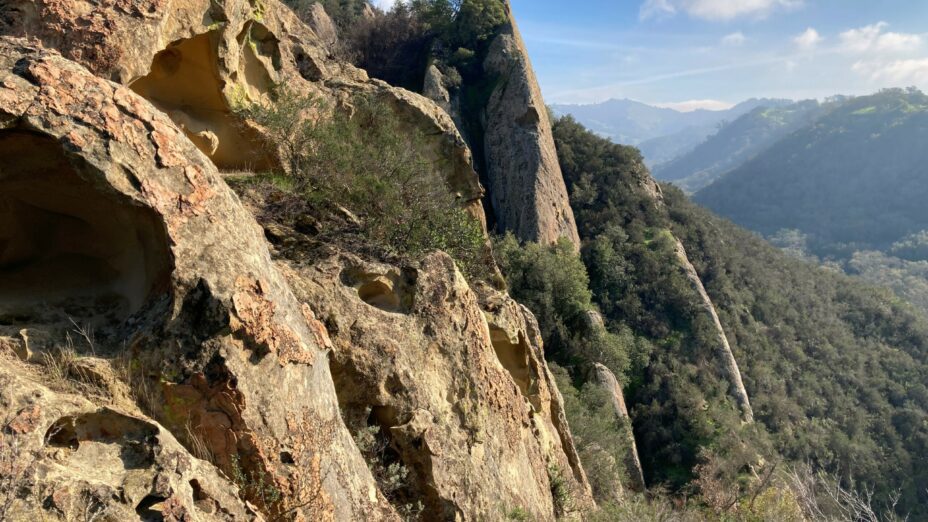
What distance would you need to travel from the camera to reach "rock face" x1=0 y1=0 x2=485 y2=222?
21.7 ft

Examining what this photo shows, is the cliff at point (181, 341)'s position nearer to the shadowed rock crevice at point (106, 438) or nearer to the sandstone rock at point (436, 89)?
the shadowed rock crevice at point (106, 438)

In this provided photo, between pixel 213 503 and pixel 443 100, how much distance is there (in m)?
29.6

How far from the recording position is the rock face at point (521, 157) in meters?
27.5

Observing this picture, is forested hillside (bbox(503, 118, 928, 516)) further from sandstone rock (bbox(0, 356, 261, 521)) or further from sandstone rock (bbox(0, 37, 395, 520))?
sandstone rock (bbox(0, 356, 261, 521))

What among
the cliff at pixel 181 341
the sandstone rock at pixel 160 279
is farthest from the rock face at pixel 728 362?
the sandstone rock at pixel 160 279

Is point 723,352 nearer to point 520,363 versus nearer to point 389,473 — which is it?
point 520,363

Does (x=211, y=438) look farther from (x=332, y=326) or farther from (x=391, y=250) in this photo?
(x=391, y=250)

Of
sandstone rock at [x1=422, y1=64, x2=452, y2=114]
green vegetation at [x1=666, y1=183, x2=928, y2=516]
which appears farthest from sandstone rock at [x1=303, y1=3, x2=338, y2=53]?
green vegetation at [x1=666, y1=183, x2=928, y2=516]

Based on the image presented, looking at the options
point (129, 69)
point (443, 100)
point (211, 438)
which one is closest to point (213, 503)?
point (211, 438)

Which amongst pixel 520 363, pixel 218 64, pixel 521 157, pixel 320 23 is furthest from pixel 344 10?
pixel 520 363

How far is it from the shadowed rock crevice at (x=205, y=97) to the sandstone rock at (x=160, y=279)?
14.7 ft

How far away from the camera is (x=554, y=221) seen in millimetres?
28141

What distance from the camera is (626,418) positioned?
69.6ft

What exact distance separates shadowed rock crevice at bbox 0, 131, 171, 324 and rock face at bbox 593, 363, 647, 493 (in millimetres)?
18324
